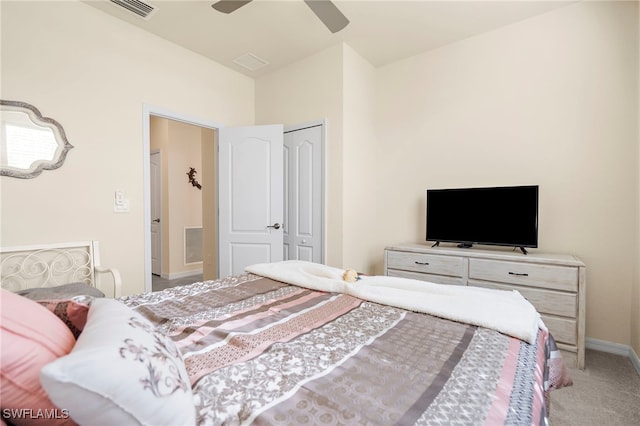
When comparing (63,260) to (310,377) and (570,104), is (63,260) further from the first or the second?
(570,104)

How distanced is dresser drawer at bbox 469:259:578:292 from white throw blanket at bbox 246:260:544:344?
1.05 m

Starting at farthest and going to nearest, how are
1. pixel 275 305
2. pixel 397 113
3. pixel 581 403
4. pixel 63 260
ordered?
pixel 397 113
pixel 63 260
pixel 581 403
pixel 275 305

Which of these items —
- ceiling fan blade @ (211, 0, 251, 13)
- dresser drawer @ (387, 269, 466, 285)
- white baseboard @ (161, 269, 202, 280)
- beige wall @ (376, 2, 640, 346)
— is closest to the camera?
ceiling fan blade @ (211, 0, 251, 13)

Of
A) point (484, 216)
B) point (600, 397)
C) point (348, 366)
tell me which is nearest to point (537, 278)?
point (484, 216)

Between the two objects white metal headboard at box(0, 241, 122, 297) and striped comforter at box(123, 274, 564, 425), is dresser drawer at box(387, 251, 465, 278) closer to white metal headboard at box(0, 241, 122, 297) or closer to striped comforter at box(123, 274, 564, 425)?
striped comforter at box(123, 274, 564, 425)

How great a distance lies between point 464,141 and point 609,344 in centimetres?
212

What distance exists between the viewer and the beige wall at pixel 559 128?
2.33 meters

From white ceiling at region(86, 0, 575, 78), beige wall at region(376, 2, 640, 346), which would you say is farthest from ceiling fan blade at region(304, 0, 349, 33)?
beige wall at region(376, 2, 640, 346)

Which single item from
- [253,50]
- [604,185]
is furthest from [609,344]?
[253,50]

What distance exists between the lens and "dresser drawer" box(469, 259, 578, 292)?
2.14 m

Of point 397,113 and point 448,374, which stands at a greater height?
point 397,113

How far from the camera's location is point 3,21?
2.07 meters

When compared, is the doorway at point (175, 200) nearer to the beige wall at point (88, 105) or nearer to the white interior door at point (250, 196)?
the white interior door at point (250, 196)

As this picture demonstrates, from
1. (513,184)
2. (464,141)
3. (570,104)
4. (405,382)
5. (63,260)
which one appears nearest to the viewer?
(405,382)
